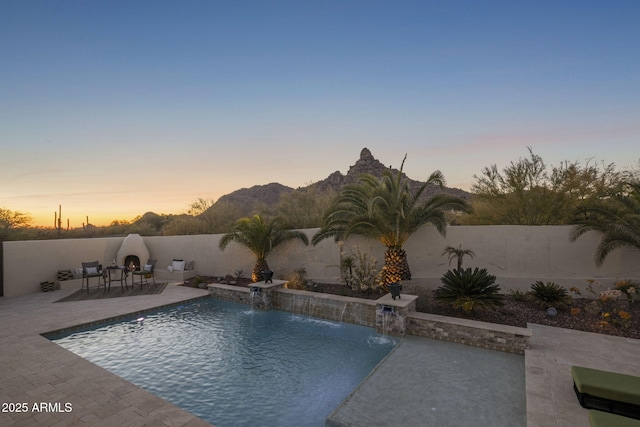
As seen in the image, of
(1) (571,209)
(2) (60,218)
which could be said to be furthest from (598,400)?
(2) (60,218)

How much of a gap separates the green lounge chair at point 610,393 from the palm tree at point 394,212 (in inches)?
231

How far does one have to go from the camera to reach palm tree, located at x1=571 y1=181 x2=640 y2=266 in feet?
28.2

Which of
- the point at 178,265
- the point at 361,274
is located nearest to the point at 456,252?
the point at 361,274

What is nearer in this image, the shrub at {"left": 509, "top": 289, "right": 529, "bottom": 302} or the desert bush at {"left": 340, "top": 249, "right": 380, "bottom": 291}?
the shrub at {"left": 509, "top": 289, "right": 529, "bottom": 302}

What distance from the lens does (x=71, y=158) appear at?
13906 millimetres

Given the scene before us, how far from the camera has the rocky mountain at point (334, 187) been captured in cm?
2884

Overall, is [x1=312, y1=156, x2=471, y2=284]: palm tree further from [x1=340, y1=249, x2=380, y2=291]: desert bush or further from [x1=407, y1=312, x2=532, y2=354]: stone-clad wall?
[x1=407, y1=312, x2=532, y2=354]: stone-clad wall

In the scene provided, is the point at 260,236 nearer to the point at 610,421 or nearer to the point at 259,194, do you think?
the point at 610,421

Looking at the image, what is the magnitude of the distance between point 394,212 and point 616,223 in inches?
250

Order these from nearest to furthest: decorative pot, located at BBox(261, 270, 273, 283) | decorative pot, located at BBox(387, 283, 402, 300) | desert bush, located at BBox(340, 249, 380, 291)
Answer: decorative pot, located at BBox(387, 283, 402, 300)
desert bush, located at BBox(340, 249, 380, 291)
decorative pot, located at BBox(261, 270, 273, 283)

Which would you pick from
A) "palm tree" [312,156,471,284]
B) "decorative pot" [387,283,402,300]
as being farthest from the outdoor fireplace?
"decorative pot" [387,283,402,300]

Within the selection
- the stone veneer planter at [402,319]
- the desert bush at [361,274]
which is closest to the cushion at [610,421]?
the stone veneer planter at [402,319]

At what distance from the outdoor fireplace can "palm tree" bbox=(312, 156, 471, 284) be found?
436 inches

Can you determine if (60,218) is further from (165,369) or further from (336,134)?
(165,369)
